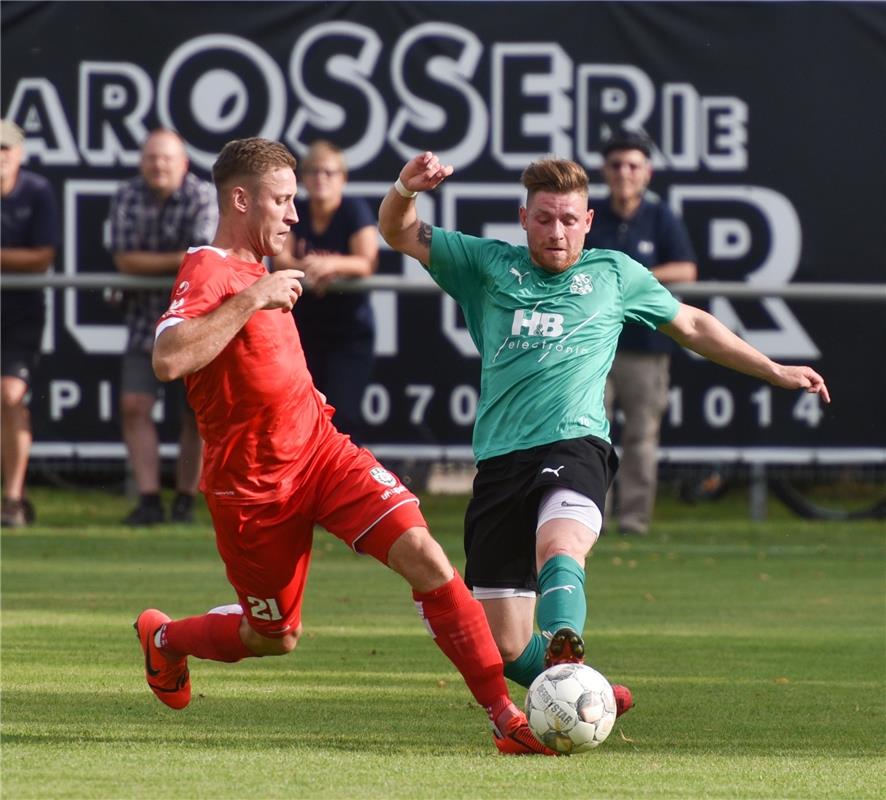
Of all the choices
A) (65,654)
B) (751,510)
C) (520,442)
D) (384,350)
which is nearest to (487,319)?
(520,442)

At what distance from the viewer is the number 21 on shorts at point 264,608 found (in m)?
5.99

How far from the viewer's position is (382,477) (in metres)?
5.89

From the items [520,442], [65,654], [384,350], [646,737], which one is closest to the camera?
[646,737]

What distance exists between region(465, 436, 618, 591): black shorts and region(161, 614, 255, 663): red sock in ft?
2.80

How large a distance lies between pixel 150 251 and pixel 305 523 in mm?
6760

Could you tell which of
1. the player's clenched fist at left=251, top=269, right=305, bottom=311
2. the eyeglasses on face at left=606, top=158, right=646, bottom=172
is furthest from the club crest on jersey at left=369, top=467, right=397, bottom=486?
the eyeglasses on face at left=606, top=158, right=646, bottom=172

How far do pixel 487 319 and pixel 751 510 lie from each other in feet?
25.9

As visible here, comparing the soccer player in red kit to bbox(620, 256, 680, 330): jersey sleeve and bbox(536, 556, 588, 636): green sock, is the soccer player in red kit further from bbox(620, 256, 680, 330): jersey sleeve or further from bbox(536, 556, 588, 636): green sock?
bbox(620, 256, 680, 330): jersey sleeve

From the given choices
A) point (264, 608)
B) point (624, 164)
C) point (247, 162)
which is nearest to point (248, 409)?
point (264, 608)

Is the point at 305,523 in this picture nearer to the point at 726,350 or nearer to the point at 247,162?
the point at 247,162

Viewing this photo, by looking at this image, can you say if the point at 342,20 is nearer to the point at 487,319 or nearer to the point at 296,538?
the point at 487,319

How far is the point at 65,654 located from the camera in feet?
24.8

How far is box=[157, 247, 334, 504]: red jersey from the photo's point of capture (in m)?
5.80

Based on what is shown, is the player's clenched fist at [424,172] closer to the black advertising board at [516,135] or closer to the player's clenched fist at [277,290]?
the player's clenched fist at [277,290]
